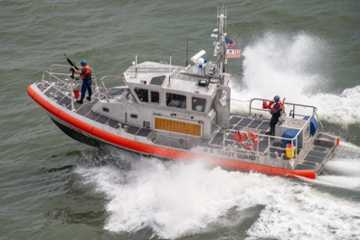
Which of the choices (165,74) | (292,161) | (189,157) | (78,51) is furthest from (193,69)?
(78,51)

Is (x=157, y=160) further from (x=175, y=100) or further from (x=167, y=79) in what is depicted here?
(x=167, y=79)

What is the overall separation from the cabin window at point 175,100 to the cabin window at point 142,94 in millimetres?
648

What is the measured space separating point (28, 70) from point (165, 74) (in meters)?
9.56

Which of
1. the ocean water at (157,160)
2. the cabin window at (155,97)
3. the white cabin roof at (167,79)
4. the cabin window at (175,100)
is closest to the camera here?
the ocean water at (157,160)

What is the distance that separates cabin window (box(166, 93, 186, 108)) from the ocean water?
5.75ft

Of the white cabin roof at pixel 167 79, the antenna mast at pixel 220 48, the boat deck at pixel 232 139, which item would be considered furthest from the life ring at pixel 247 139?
the antenna mast at pixel 220 48

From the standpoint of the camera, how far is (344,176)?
20.1 metres

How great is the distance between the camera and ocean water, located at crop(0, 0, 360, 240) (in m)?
18.9

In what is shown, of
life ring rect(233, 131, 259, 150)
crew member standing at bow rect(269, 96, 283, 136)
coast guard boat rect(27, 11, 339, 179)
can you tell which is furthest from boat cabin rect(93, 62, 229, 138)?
crew member standing at bow rect(269, 96, 283, 136)

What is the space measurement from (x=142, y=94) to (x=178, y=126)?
56.1 inches

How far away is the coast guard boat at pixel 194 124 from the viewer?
2022cm

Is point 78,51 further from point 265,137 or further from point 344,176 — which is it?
point 344,176

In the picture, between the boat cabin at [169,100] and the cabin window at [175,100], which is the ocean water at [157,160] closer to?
the boat cabin at [169,100]

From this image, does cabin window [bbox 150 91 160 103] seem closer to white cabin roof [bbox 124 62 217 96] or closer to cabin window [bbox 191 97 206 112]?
white cabin roof [bbox 124 62 217 96]
